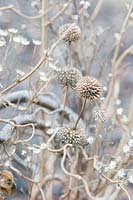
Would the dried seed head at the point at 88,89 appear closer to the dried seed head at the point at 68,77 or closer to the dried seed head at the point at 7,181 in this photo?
the dried seed head at the point at 68,77

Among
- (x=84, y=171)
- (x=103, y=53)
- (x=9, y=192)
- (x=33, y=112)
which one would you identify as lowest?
(x=9, y=192)

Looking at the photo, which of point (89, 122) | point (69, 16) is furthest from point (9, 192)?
point (69, 16)

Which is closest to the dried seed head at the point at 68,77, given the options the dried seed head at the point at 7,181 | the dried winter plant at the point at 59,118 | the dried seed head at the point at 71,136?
the dried winter plant at the point at 59,118

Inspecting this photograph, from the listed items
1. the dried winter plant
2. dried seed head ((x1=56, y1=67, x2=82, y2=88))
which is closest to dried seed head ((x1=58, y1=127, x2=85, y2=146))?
the dried winter plant

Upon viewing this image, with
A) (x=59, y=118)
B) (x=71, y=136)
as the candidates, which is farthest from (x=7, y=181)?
(x=59, y=118)

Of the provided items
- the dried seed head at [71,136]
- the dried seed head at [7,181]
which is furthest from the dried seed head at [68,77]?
the dried seed head at [7,181]

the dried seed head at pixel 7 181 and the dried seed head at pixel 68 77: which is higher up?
the dried seed head at pixel 68 77

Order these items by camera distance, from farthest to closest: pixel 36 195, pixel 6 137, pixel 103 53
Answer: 1. pixel 103 53
2. pixel 36 195
3. pixel 6 137

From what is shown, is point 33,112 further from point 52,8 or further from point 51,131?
point 52,8

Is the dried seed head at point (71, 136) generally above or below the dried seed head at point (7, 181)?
above

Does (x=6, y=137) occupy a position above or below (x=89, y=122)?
below

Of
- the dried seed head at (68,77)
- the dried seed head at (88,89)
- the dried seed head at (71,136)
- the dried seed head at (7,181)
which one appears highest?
the dried seed head at (68,77)
